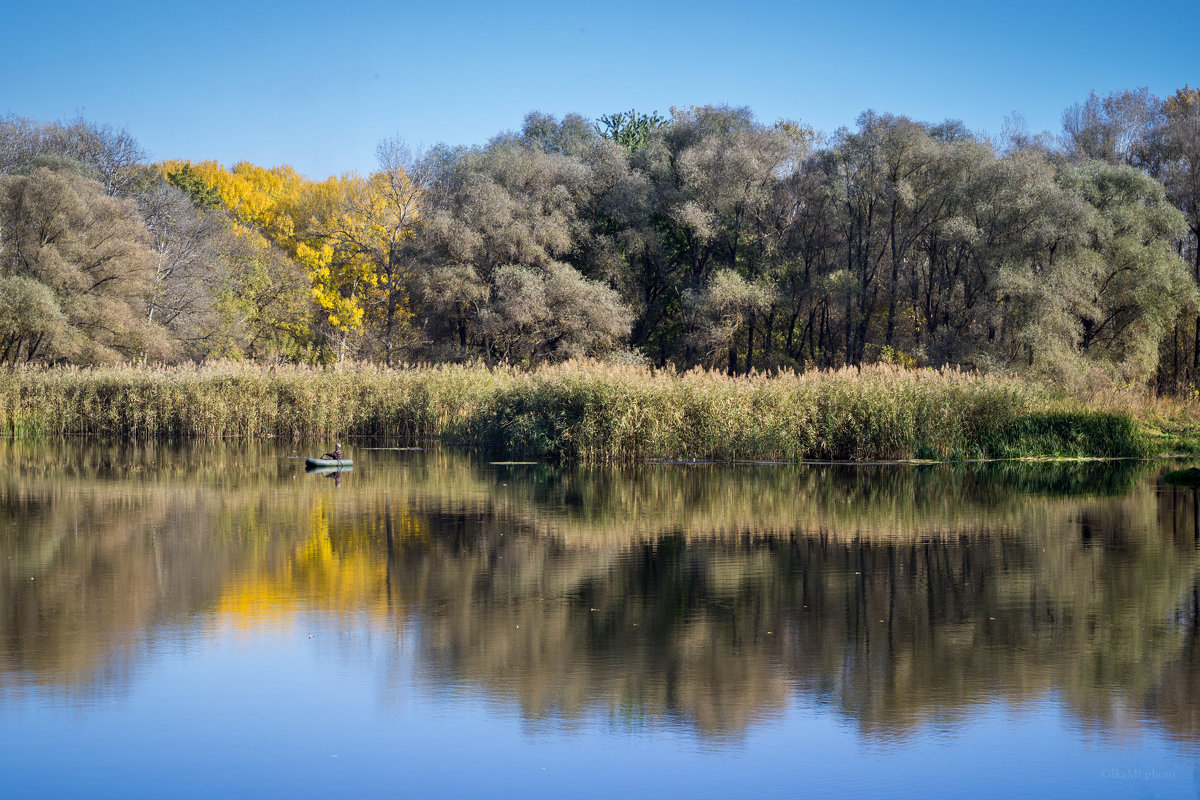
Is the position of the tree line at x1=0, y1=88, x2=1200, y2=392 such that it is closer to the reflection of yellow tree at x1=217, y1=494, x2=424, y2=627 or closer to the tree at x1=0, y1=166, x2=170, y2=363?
the tree at x1=0, y1=166, x2=170, y2=363

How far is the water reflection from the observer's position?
7074 millimetres

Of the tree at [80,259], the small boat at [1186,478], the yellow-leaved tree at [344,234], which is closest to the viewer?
the small boat at [1186,478]

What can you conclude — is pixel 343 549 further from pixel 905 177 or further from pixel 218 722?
pixel 905 177

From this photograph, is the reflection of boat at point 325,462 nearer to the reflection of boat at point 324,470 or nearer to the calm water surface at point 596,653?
the reflection of boat at point 324,470

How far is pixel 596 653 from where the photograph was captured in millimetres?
7812

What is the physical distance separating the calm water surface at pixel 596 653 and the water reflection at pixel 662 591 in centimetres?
4

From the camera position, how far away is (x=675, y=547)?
12617mm

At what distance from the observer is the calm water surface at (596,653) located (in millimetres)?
5840

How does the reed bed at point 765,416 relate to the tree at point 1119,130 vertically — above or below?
below

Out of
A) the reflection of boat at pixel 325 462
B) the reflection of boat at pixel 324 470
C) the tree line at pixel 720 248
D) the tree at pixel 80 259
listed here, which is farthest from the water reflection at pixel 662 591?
the tree at pixel 80 259

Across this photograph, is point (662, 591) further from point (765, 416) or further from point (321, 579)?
point (765, 416)

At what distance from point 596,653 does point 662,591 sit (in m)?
2.34

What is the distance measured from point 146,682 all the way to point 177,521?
7648 millimetres

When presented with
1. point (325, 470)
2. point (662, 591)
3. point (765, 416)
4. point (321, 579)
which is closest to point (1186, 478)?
point (765, 416)
